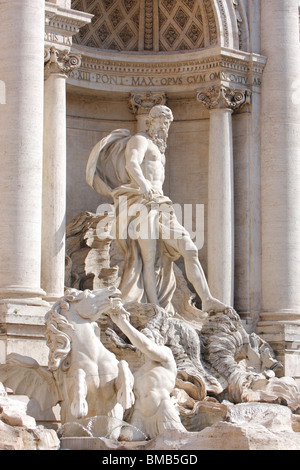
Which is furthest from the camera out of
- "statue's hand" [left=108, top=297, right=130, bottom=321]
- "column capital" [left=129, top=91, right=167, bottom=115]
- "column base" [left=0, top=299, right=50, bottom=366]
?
"column capital" [left=129, top=91, right=167, bottom=115]

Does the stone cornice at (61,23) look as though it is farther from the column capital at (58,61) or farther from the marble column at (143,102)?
the marble column at (143,102)

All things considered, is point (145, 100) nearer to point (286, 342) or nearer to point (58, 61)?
point (58, 61)

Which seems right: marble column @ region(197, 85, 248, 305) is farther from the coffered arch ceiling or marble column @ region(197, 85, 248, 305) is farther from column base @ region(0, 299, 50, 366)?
column base @ region(0, 299, 50, 366)

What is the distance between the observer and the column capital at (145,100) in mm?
24016

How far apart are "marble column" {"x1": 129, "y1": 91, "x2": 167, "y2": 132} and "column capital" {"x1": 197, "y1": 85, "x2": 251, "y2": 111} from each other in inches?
32.6

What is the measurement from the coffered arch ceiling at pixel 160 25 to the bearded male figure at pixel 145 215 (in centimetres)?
292

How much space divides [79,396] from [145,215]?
20.9 feet

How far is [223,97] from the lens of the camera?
77.4ft

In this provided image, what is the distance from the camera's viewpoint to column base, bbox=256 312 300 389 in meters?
22.3

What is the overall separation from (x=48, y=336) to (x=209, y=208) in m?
7.85

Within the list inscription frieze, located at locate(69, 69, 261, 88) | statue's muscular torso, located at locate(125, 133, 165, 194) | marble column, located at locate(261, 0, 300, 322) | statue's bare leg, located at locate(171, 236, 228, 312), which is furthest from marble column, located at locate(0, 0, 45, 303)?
marble column, located at locate(261, 0, 300, 322)

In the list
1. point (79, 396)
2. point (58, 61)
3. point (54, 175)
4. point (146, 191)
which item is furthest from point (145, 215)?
point (79, 396)

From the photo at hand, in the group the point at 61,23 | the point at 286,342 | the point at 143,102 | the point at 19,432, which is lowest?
the point at 19,432

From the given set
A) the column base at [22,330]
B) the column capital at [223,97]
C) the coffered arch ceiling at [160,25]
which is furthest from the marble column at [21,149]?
the column capital at [223,97]
